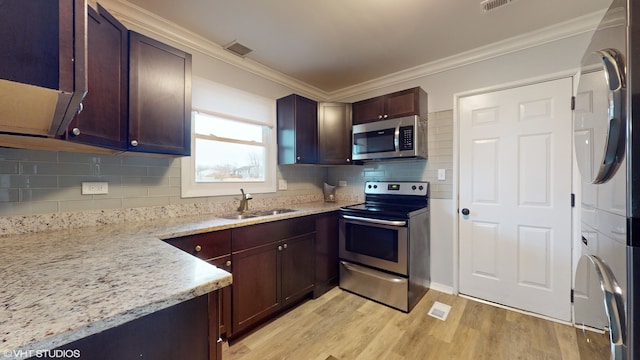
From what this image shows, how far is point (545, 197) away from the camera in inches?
83.5

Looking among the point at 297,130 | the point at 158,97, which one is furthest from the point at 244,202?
the point at 158,97

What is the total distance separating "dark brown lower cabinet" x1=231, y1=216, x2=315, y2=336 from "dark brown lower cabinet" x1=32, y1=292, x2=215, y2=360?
100 centimetres

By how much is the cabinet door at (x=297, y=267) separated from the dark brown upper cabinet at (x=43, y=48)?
175 cm

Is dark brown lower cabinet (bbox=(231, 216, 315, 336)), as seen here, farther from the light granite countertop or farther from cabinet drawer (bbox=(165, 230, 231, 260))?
the light granite countertop

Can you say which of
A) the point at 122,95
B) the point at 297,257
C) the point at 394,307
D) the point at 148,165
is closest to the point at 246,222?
the point at 297,257

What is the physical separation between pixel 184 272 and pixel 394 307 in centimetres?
206

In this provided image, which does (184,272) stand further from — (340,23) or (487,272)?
(487,272)

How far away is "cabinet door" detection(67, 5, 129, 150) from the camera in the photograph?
1271 millimetres

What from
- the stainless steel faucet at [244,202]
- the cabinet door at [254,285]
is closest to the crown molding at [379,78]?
the stainless steel faucet at [244,202]

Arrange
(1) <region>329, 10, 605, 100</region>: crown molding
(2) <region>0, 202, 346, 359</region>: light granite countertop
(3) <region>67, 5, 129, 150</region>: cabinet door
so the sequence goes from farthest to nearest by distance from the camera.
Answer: (1) <region>329, 10, 605, 100</region>: crown molding
(3) <region>67, 5, 129, 150</region>: cabinet door
(2) <region>0, 202, 346, 359</region>: light granite countertop

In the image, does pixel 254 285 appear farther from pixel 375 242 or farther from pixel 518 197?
pixel 518 197

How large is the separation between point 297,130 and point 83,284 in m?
2.30

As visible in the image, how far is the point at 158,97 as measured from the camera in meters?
1.70

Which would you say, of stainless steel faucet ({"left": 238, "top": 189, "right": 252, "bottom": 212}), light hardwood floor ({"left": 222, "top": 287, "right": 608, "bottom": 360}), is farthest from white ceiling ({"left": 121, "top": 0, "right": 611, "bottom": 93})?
light hardwood floor ({"left": 222, "top": 287, "right": 608, "bottom": 360})
